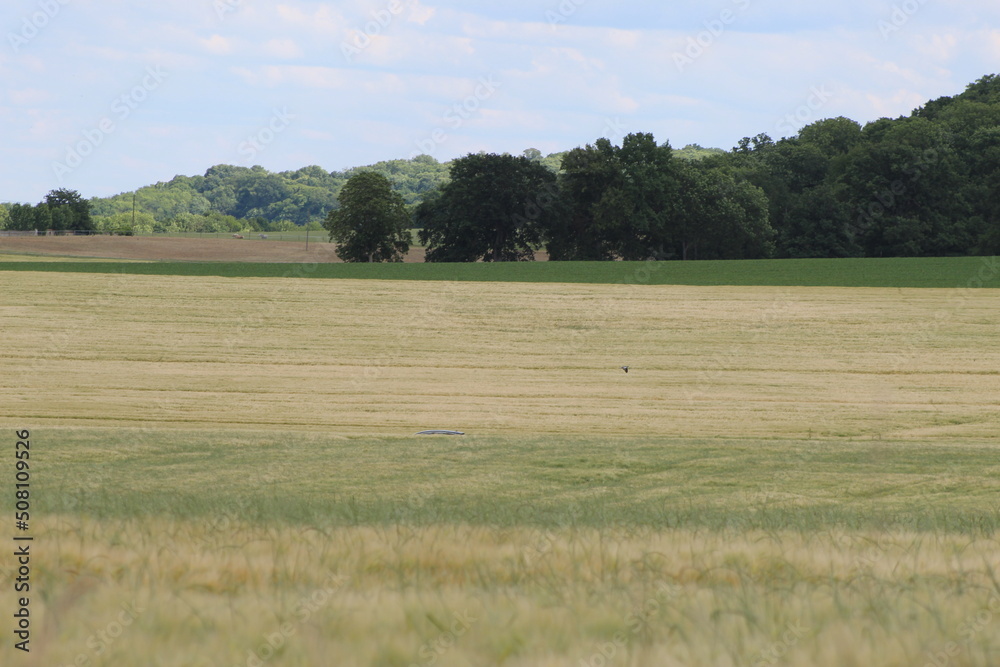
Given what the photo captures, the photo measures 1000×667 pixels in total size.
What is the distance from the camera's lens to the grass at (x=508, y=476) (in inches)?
110

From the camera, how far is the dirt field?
3479 inches

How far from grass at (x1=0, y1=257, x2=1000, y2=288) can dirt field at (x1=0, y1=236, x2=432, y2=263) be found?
3485 cm

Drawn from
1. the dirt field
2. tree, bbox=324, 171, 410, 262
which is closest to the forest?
tree, bbox=324, 171, 410, 262

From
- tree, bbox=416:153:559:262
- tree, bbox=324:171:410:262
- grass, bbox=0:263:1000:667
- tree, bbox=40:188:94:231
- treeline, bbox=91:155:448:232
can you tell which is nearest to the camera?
grass, bbox=0:263:1000:667

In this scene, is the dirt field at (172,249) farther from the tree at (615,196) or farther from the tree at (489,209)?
the tree at (615,196)

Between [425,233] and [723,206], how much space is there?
80.8 ft

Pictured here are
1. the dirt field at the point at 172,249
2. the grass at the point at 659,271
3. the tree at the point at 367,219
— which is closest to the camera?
the grass at the point at 659,271

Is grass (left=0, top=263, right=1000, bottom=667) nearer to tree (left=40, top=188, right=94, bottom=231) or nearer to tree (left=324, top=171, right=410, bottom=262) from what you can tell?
tree (left=324, top=171, right=410, bottom=262)

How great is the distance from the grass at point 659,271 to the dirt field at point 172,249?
3485cm

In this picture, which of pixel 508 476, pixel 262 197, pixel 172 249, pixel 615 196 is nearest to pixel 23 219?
pixel 262 197

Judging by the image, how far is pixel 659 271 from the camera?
5134 cm

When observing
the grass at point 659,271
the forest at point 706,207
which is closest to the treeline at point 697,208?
the forest at point 706,207

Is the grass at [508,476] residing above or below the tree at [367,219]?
below

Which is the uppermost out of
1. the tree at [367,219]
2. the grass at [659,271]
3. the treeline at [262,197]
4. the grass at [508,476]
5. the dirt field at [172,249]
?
the treeline at [262,197]
